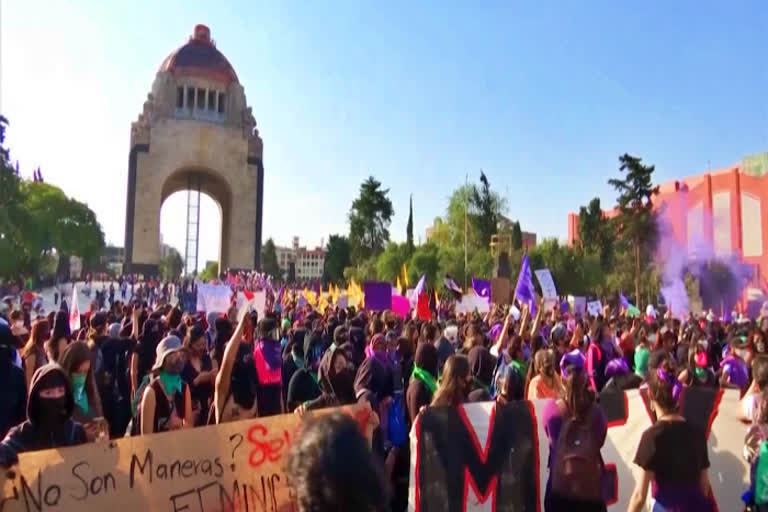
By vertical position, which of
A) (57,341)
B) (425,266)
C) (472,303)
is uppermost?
(425,266)

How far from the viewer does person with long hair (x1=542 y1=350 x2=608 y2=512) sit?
161 inches

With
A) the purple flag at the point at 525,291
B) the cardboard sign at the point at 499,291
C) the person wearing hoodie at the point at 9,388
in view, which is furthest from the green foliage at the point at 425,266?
the person wearing hoodie at the point at 9,388

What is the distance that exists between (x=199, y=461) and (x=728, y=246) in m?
54.0

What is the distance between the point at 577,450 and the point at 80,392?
3.71m

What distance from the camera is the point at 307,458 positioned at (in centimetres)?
189

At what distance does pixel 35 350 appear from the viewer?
6238mm

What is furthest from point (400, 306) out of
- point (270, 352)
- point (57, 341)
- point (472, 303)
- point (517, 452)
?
point (517, 452)

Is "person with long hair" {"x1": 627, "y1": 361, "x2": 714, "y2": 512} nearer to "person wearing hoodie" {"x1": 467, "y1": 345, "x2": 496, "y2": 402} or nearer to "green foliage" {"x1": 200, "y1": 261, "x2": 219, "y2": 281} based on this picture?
"person wearing hoodie" {"x1": 467, "y1": 345, "x2": 496, "y2": 402}

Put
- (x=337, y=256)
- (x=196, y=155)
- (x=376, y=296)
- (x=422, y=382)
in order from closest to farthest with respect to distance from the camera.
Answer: (x=422, y=382) < (x=376, y=296) < (x=196, y=155) < (x=337, y=256)

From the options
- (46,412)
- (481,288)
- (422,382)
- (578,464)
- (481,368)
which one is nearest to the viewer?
(46,412)

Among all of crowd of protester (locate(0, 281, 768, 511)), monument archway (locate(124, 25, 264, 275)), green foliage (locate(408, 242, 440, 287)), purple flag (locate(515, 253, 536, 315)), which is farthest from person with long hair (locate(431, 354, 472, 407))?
monument archway (locate(124, 25, 264, 275))

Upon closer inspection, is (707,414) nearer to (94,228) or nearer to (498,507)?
(498,507)

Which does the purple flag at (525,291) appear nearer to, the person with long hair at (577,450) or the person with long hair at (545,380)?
the person with long hair at (545,380)

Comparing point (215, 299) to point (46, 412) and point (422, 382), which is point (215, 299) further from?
point (46, 412)
